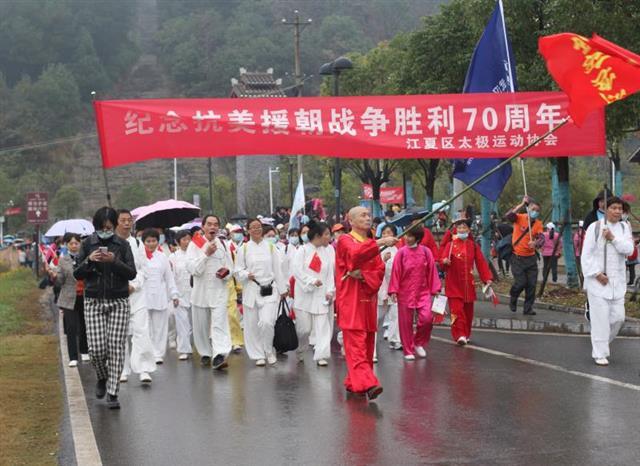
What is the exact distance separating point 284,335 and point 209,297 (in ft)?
3.31

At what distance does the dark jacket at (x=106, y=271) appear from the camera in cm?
971

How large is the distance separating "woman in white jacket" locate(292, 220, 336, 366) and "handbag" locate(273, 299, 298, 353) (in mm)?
264

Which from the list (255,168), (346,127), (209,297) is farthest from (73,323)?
(255,168)

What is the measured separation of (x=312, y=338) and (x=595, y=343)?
3.61 meters

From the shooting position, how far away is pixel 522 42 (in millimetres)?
22719

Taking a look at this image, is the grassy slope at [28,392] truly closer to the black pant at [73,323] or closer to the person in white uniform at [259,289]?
the black pant at [73,323]

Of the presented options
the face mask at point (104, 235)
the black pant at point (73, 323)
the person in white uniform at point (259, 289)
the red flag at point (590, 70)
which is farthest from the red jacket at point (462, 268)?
the face mask at point (104, 235)

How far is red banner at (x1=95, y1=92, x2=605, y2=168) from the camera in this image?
492 inches

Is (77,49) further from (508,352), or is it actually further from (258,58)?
(508,352)

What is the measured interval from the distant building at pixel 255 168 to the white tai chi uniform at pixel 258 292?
62.6 metres

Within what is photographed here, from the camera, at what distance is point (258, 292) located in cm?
1318

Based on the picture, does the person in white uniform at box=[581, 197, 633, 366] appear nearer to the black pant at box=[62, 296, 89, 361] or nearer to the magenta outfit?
the magenta outfit

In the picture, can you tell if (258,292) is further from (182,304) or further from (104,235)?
(104,235)

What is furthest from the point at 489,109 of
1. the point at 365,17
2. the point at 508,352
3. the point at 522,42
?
the point at 365,17
